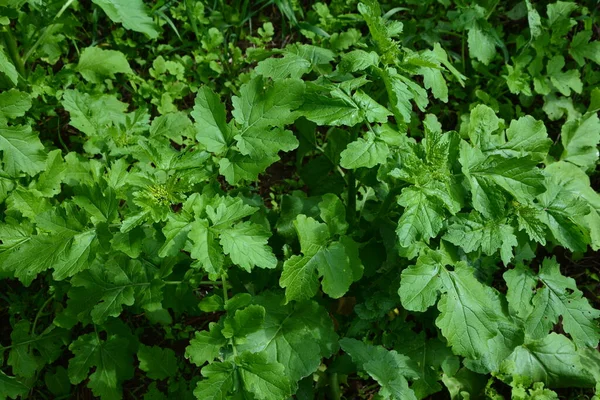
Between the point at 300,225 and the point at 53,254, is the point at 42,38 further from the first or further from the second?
the point at 300,225

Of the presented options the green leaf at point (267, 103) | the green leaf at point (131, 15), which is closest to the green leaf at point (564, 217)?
the green leaf at point (267, 103)

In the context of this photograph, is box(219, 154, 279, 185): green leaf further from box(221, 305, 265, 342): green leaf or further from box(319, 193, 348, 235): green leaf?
box(221, 305, 265, 342): green leaf

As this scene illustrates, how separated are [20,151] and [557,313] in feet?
9.39

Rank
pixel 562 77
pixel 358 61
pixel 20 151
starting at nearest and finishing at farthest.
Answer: pixel 358 61 < pixel 20 151 < pixel 562 77

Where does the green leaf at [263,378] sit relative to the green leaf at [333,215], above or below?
below

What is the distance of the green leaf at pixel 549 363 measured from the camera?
3213mm

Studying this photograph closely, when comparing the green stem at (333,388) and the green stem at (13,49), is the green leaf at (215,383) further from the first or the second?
the green stem at (13,49)

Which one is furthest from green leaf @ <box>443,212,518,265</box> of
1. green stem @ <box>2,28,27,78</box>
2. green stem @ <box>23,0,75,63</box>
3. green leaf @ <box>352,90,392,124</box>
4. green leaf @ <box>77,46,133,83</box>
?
green stem @ <box>2,28,27,78</box>

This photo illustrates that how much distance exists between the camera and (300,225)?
2.64m

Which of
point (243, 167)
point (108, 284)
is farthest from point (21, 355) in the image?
point (243, 167)

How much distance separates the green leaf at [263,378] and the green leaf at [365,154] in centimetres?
90

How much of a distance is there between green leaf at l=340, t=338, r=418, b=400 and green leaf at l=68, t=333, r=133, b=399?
1156mm

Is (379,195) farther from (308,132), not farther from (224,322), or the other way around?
(224,322)

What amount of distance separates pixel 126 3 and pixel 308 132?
4.68 ft
